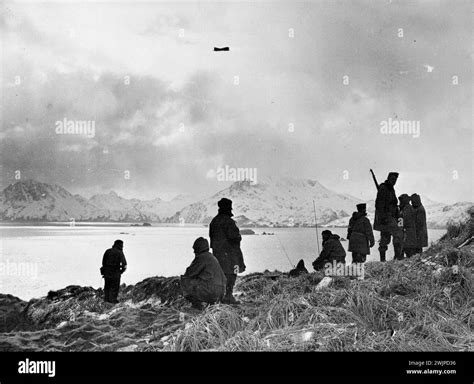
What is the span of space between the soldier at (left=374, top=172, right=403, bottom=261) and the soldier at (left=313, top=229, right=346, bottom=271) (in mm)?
934

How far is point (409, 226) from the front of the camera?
9.45 m

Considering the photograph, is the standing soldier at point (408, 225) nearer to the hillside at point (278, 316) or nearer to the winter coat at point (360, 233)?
the winter coat at point (360, 233)

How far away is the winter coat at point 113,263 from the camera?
7.71 m

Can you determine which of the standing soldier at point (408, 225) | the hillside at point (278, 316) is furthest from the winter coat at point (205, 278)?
the standing soldier at point (408, 225)

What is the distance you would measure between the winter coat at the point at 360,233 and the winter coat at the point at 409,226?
41.1 inches

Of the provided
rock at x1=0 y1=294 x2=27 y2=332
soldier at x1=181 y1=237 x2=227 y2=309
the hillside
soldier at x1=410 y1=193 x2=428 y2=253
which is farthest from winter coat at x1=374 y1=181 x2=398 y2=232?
rock at x1=0 y1=294 x2=27 y2=332

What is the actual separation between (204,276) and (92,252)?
2.40m

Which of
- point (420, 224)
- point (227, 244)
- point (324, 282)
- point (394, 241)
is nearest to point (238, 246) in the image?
point (227, 244)

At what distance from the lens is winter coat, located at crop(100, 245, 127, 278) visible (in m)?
7.71

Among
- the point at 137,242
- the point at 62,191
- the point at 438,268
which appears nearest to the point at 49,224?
the point at 62,191

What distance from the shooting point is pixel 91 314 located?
290 inches

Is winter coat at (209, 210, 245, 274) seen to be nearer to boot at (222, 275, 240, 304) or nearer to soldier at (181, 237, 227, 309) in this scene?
boot at (222, 275, 240, 304)

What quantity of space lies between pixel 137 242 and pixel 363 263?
405 centimetres
